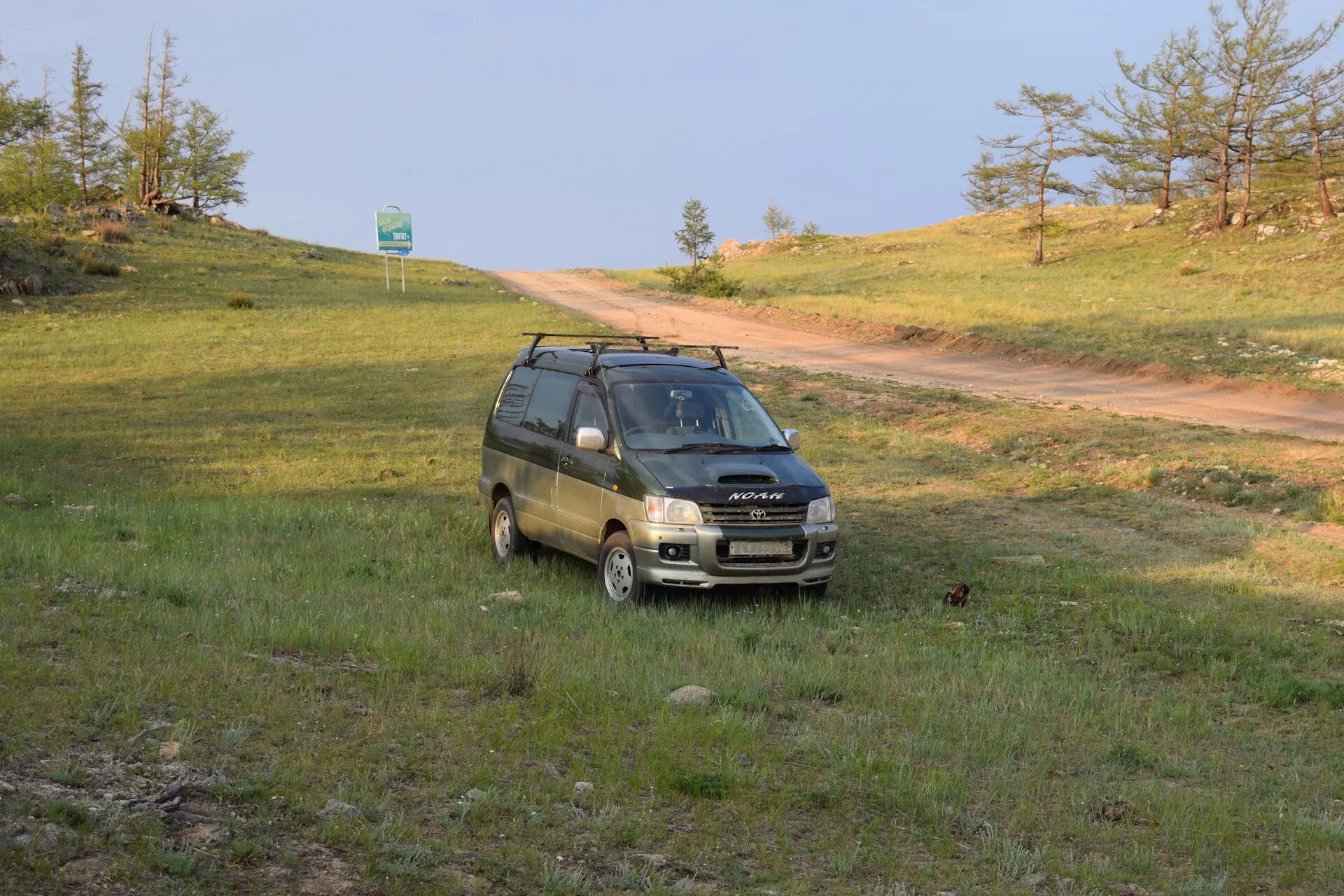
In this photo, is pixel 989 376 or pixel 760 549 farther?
pixel 989 376

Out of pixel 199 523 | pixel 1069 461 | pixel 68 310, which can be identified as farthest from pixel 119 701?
pixel 68 310

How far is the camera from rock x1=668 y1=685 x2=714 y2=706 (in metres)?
6.64

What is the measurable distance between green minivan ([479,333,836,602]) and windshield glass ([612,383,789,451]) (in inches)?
0.5

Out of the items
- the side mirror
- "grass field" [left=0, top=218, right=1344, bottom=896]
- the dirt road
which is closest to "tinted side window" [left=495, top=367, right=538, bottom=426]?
"grass field" [left=0, top=218, right=1344, bottom=896]

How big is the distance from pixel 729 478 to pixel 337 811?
5280mm

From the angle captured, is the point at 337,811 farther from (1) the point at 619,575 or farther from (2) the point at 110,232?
(2) the point at 110,232

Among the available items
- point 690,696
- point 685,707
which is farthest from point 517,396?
point 685,707

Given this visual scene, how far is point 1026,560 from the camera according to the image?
1129cm

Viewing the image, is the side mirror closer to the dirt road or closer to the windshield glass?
the windshield glass

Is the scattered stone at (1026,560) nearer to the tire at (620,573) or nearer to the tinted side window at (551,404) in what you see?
the tire at (620,573)

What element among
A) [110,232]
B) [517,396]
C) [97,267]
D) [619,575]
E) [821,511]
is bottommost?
[619,575]

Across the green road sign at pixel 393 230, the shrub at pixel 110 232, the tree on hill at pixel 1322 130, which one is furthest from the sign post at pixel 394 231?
the tree on hill at pixel 1322 130

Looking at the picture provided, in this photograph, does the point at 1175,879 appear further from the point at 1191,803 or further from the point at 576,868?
the point at 576,868

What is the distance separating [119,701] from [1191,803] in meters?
5.19
